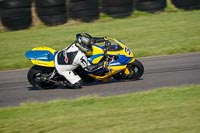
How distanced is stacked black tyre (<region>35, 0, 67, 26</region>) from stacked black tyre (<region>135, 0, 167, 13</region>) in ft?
11.2

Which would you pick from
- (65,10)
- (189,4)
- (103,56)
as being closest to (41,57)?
(103,56)

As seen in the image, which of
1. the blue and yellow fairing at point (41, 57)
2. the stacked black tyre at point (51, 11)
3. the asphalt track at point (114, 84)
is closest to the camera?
the asphalt track at point (114, 84)

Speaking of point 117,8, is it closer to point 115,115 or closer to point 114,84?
point 114,84

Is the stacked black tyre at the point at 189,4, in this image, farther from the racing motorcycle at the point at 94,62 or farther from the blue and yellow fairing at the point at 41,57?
the blue and yellow fairing at the point at 41,57

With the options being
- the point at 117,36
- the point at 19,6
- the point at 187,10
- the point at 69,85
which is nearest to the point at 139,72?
the point at 69,85

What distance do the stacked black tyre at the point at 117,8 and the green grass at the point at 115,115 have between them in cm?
986

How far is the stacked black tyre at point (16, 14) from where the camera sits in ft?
58.0

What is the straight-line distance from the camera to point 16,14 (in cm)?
1789

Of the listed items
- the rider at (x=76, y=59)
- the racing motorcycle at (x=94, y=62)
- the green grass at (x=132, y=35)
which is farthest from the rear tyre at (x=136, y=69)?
the green grass at (x=132, y=35)

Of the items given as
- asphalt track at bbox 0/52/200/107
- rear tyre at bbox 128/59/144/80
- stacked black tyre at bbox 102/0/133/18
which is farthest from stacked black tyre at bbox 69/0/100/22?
rear tyre at bbox 128/59/144/80

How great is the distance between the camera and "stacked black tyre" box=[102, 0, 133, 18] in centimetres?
1916

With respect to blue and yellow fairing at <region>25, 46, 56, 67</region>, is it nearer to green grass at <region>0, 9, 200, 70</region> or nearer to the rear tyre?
the rear tyre

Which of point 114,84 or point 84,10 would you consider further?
point 84,10

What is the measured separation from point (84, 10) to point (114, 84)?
315 inches
